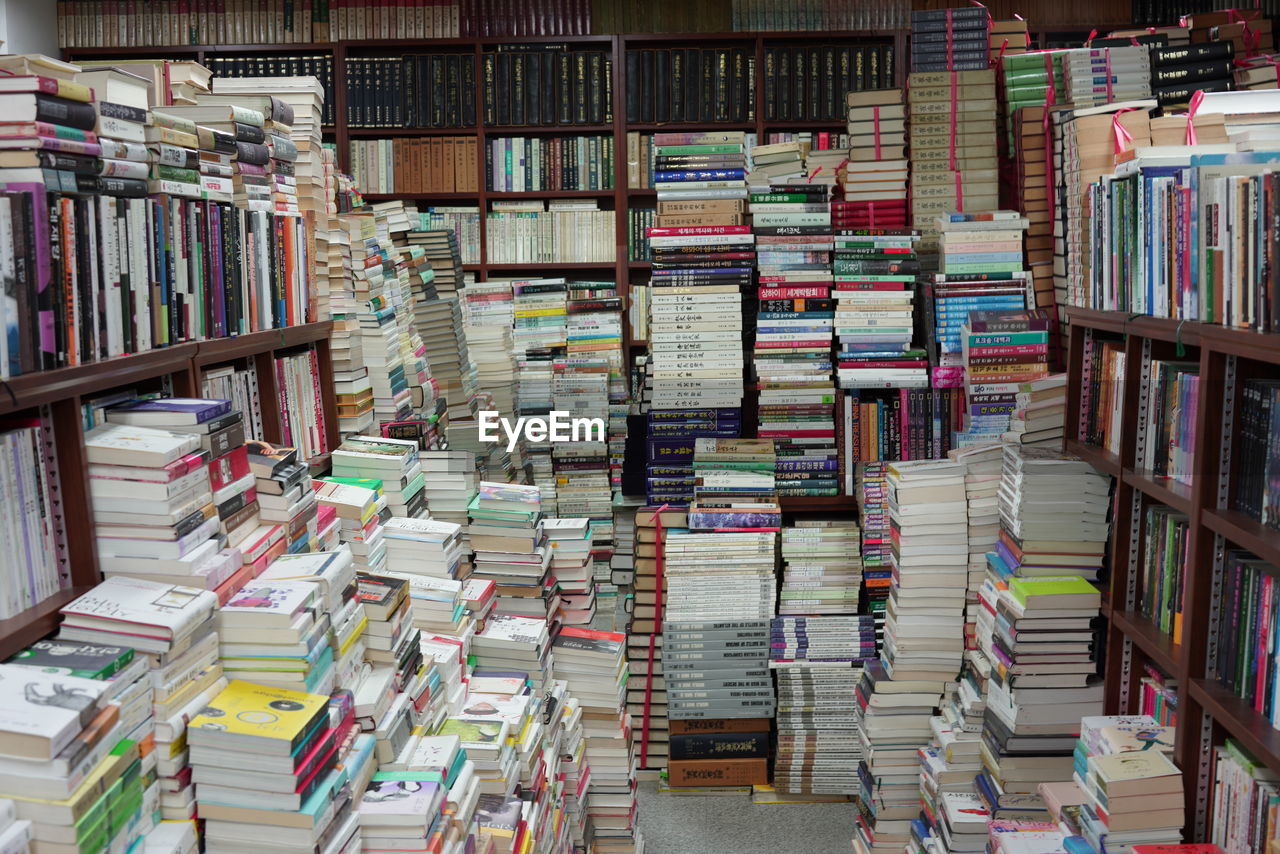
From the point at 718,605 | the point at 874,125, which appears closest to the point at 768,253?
the point at 874,125

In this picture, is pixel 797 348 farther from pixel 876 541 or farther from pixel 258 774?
pixel 258 774

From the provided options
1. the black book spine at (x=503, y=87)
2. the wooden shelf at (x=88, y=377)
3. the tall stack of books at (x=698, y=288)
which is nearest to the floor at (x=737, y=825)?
the tall stack of books at (x=698, y=288)

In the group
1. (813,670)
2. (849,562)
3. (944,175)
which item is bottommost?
(813,670)

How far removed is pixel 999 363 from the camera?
170 inches

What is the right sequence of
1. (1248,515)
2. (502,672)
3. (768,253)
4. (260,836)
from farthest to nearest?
(768,253)
(502,672)
(1248,515)
(260,836)

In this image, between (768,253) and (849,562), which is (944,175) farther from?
(849,562)

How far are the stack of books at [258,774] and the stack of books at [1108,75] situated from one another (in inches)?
167

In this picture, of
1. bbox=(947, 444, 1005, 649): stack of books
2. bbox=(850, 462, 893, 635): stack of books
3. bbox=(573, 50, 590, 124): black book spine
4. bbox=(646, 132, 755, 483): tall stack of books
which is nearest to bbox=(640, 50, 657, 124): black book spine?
bbox=(573, 50, 590, 124): black book spine

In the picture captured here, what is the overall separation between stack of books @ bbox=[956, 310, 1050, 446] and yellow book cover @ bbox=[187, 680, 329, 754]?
2.93 meters

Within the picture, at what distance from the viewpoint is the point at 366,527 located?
2770 millimetres

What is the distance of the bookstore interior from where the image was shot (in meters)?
1.88

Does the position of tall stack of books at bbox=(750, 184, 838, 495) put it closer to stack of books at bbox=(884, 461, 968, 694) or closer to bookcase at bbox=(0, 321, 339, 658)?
stack of books at bbox=(884, 461, 968, 694)

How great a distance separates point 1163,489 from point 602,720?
1.87 metres

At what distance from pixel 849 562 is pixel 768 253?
119 cm
